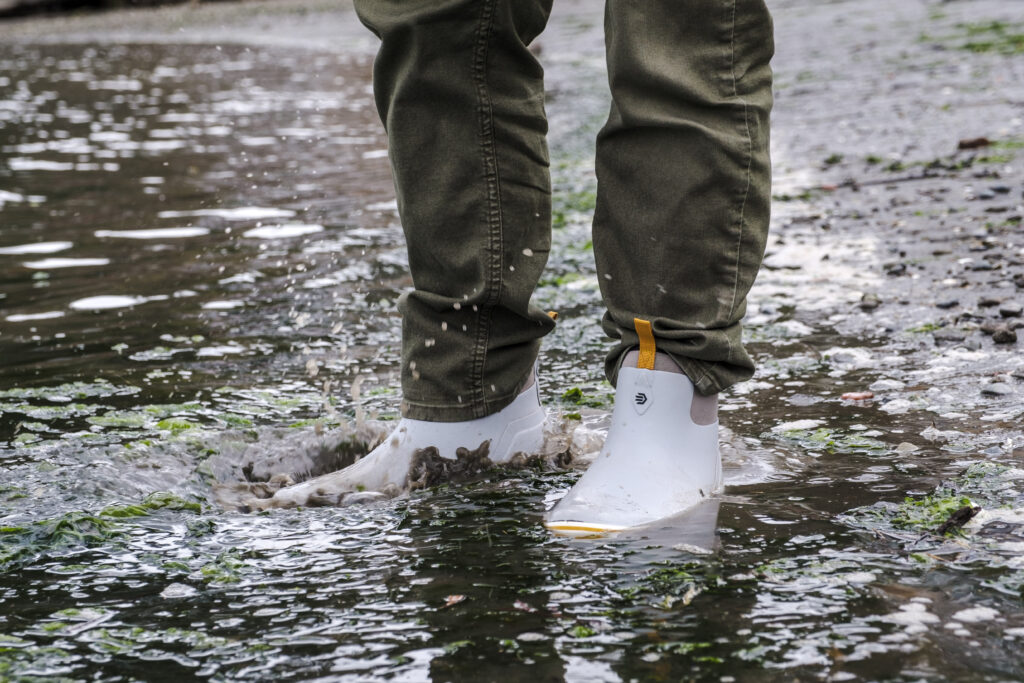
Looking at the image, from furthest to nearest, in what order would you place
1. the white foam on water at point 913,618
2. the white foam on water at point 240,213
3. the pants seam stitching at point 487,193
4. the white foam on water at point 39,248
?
the white foam on water at point 240,213 < the white foam on water at point 39,248 < the pants seam stitching at point 487,193 < the white foam on water at point 913,618

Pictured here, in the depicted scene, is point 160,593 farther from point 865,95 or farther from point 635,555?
point 865,95

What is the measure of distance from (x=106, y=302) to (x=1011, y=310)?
2.79m

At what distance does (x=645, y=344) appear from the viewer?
204 centimetres

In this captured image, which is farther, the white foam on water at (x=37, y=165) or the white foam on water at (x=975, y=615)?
the white foam on water at (x=37, y=165)

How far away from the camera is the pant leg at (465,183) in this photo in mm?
2150

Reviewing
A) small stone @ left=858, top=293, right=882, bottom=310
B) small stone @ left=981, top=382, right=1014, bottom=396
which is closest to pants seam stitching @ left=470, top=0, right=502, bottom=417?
small stone @ left=981, top=382, right=1014, bottom=396

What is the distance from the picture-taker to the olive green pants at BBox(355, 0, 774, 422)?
6.45 feet

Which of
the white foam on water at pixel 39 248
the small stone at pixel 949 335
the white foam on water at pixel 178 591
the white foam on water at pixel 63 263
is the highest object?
the white foam on water at pixel 178 591

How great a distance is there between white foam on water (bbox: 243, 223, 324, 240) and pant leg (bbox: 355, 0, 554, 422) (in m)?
2.66

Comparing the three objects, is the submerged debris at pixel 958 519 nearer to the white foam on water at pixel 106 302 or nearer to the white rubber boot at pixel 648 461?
the white rubber boot at pixel 648 461

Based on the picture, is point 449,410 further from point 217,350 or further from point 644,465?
point 217,350

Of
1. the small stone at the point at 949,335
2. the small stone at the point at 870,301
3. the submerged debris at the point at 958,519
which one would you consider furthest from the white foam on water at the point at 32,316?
the submerged debris at the point at 958,519

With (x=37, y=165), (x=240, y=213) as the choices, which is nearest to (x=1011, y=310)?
(x=240, y=213)

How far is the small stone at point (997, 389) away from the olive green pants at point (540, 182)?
2.63 feet
